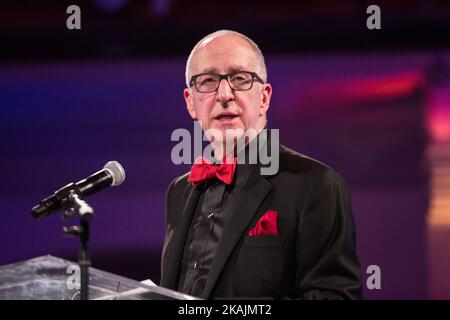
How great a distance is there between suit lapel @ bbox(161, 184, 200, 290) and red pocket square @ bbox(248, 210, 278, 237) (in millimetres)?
284

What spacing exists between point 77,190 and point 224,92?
58 cm

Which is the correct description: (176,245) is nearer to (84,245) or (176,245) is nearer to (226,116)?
(226,116)

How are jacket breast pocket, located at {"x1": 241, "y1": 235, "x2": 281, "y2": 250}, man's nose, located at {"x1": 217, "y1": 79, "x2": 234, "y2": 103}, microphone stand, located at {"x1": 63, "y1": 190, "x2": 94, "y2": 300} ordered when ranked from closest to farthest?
1. microphone stand, located at {"x1": 63, "y1": 190, "x2": 94, "y2": 300}
2. jacket breast pocket, located at {"x1": 241, "y1": 235, "x2": 281, "y2": 250}
3. man's nose, located at {"x1": 217, "y1": 79, "x2": 234, "y2": 103}

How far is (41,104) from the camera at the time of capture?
11.5 feet

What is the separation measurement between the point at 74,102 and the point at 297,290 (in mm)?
2060

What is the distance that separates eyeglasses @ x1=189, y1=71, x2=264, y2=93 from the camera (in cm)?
196

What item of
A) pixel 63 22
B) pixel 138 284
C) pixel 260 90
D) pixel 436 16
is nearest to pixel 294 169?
pixel 260 90

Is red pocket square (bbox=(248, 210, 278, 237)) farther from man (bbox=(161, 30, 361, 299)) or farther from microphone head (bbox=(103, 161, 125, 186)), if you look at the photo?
microphone head (bbox=(103, 161, 125, 186))

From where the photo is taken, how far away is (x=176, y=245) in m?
1.99

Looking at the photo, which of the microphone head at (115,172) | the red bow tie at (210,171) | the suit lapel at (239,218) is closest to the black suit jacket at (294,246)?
the suit lapel at (239,218)

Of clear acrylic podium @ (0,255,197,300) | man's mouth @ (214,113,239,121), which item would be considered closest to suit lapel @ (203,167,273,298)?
man's mouth @ (214,113,239,121)

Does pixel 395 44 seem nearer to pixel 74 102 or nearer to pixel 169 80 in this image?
pixel 169 80

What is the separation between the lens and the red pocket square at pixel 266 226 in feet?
5.86

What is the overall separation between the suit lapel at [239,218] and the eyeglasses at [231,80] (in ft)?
0.87
